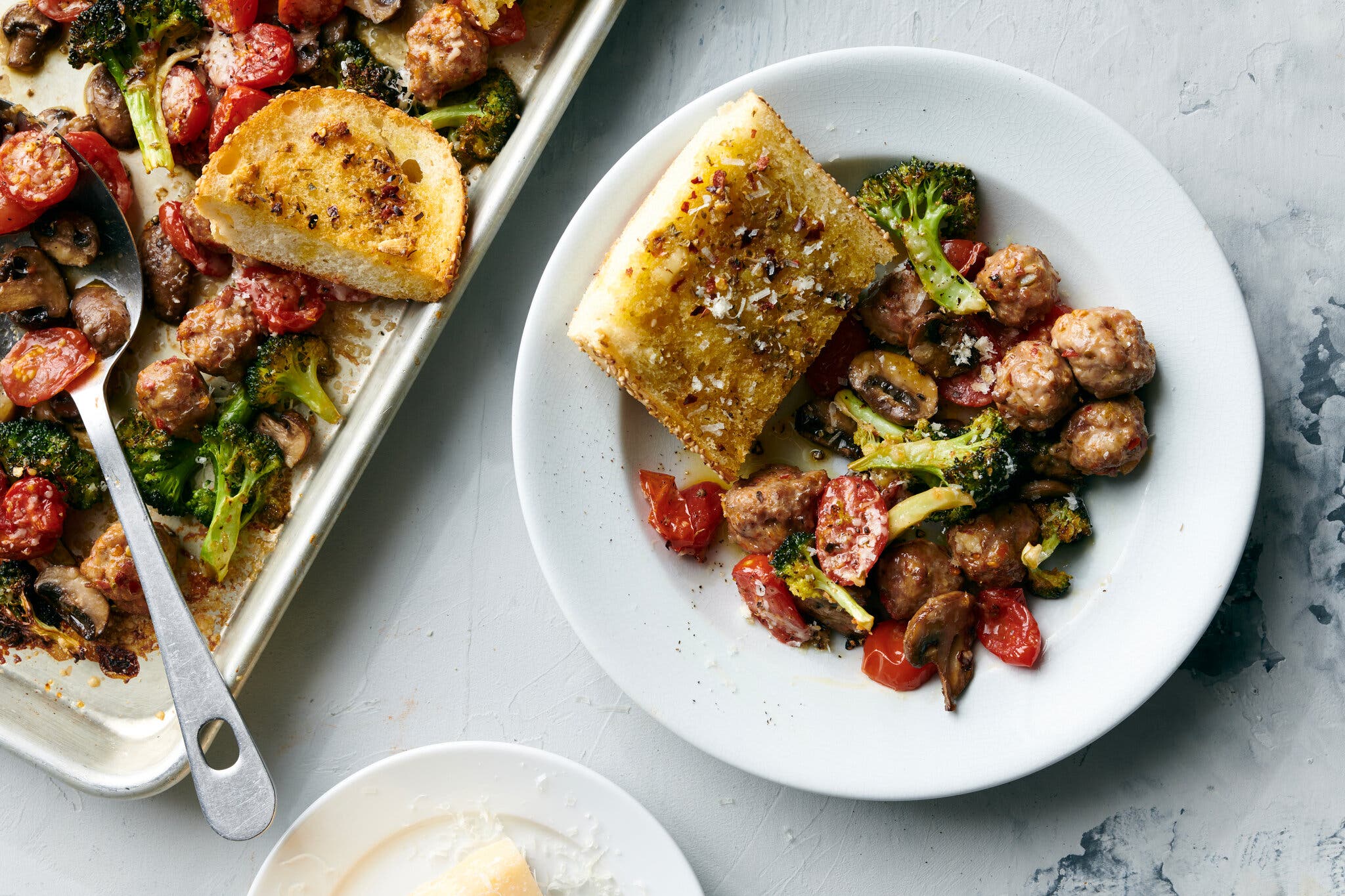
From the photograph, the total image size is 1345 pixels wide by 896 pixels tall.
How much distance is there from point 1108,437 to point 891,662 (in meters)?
1.11

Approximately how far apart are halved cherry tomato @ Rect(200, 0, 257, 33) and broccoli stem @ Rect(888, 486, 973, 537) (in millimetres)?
3136

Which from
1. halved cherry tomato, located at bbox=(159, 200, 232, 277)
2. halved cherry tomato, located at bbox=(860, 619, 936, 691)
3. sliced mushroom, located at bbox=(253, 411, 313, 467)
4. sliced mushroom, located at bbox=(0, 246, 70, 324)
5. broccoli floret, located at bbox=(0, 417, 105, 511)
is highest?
halved cherry tomato, located at bbox=(860, 619, 936, 691)

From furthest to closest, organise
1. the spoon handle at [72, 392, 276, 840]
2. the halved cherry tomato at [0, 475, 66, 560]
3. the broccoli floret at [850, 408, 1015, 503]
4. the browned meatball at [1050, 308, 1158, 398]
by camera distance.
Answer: the halved cherry tomato at [0, 475, 66, 560] < the spoon handle at [72, 392, 276, 840] < the broccoli floret at [850, 408, 1015, 503] < the browned meatball at [1050, 308, 1158, 398]

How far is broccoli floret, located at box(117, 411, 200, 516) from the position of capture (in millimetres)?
3656

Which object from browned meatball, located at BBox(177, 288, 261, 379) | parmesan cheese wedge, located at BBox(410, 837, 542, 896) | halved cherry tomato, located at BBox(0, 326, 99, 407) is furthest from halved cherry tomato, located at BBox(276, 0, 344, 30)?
parmesan cheese wedge, located at BBox(410, 837, 542, 896)

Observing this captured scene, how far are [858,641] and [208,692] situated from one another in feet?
8.05

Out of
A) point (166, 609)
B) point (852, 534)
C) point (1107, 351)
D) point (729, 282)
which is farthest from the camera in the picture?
point (166, 609)

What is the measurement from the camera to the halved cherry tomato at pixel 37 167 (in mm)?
3572

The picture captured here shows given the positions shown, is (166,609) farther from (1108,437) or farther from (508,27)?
(1108,437)

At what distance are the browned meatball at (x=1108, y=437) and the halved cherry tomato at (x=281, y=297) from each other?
2.89m

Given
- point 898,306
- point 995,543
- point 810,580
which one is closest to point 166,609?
point 810,580

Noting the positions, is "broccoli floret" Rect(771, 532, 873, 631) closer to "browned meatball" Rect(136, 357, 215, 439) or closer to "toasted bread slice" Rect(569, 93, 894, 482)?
"toasted bread slice" Rect(569, 93, 894, 482)

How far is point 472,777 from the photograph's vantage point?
370 cm

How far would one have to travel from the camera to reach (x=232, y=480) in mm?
3615
